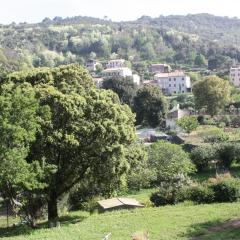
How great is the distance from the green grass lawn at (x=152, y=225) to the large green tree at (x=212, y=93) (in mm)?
56757

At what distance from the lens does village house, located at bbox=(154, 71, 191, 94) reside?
444 ft

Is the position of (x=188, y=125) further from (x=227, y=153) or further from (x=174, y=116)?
(x=227, y=153)

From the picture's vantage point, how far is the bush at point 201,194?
32625 millimetres

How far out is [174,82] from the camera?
5379 inches

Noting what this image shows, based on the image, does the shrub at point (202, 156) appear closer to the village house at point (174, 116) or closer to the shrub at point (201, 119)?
the village house at point (174, 116)

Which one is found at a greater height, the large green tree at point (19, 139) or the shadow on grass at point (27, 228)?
the large green tree at point (19, 139)

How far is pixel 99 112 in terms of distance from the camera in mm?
29812

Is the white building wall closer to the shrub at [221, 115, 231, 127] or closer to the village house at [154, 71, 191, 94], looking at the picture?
the village house at [154, 71, 191, 94]

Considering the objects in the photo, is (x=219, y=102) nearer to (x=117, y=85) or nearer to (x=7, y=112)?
(x=117, y=85)

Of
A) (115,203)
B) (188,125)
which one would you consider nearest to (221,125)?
(188,125)

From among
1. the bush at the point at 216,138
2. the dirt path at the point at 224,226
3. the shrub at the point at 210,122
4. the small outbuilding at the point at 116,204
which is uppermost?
the dirt path at the point at 224,226

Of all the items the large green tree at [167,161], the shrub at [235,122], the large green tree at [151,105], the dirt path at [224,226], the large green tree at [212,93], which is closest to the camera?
the dirt path at [224,226]

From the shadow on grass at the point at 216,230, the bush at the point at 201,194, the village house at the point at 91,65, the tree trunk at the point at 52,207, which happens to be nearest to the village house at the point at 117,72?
the village house at the point at 91,65

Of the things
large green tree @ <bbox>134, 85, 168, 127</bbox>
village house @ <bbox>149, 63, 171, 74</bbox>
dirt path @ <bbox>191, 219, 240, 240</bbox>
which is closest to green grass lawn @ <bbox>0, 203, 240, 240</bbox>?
dirt path @ <bbox>191, 219, 240, 240</bbox>
